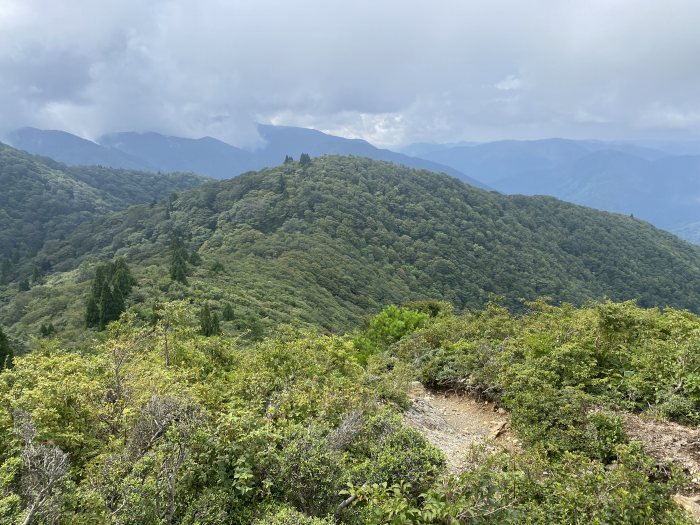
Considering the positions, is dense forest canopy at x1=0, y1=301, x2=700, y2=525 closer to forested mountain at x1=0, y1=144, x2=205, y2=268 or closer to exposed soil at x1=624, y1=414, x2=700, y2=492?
exposed soil at x1=624, y1=414, x2=700, y2=492

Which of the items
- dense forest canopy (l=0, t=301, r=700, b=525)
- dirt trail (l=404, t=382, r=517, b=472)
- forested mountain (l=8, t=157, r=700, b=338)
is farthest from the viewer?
forested mountain (l=8, t=157, r=700, b=338)

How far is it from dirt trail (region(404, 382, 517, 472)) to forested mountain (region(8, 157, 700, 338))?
36.0m

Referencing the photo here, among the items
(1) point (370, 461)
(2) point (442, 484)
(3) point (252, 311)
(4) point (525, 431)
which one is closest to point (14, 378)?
(1) point (370, 461)

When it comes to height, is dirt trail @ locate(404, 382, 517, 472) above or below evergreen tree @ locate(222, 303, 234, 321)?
above

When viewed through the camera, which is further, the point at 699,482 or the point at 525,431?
the point at 525,431

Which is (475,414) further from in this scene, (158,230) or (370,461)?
(158,230)

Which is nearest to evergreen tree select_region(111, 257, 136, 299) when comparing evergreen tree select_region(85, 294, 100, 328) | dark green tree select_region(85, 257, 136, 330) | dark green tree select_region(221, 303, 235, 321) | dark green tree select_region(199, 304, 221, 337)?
dark green tree select_region(85, 257, 136, 330)

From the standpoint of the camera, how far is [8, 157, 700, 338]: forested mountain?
65375mm

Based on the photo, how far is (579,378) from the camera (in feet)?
37.1

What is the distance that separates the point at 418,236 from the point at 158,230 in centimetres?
7241

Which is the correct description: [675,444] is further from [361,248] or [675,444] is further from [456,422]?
[361,248]

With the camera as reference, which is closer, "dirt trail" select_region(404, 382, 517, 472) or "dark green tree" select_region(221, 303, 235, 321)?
"dirt trail" select_region(404, 382, 517, 472)

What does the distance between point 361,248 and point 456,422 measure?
9253cm

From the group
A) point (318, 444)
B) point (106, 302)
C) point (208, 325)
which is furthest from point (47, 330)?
point (318, 444)
